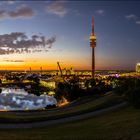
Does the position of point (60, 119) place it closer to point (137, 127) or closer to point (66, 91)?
point (137, 127)

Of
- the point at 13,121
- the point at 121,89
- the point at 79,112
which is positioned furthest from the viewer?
the point at 121,89

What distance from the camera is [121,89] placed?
5588 cm

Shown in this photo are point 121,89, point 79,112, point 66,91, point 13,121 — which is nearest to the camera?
point 13,121

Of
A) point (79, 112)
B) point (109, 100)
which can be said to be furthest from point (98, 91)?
point (79, 112)

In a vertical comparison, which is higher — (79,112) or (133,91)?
(133,91)

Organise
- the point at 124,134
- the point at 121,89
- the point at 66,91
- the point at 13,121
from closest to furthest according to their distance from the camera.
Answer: the point at 124,134 < the point at 13,121 < the point at 121,89 < the point at 66,91

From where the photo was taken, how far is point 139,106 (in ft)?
146

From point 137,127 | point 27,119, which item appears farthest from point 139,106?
point 137,127

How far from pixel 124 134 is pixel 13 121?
2031 centimetres

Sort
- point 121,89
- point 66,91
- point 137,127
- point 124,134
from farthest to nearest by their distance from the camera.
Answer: point 66,91 < point 121,89 < point 137,127 < point 124,134

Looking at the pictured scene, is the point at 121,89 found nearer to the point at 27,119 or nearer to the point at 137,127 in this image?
the point at 27,119

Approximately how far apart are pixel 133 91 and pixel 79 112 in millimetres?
8817

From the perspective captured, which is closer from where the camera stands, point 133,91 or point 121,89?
point 133,91

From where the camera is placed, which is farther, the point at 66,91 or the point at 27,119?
the point at 66,91
